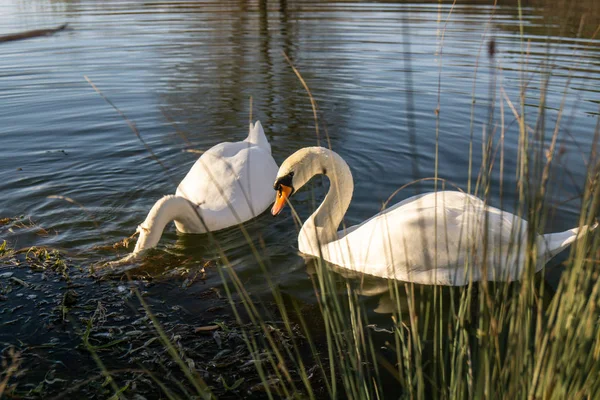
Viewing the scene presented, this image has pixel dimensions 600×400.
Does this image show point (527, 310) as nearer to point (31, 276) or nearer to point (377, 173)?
point (31, 276)

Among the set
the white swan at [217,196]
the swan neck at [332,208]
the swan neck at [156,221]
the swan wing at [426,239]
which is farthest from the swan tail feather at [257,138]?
the swan wing at [426,239]

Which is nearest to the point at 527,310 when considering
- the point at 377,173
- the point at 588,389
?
the point at 588,389

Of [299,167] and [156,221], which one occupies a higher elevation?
[299,167]

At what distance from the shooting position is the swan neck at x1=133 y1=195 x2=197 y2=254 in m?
5.36

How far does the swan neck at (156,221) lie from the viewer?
5.36 metres

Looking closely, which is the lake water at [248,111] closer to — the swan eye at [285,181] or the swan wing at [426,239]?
the swan eye at [285,181]

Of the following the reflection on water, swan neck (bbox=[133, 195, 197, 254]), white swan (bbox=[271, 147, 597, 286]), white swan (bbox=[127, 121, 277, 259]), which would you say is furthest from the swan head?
swan neck (bbox=[133, 195, 197, 254])

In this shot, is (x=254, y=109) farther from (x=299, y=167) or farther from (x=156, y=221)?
(x=156, y=221)

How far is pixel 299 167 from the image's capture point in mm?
5598

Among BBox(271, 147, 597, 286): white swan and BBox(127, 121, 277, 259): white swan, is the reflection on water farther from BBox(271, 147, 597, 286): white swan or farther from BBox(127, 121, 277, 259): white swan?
BBox(271, 147, 597, 286): white swan

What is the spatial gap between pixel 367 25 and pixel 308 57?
613 cm

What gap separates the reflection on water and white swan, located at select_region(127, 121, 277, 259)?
0.25m

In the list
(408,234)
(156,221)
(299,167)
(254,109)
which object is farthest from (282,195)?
(254,109)

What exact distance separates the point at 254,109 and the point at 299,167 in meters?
4.88
